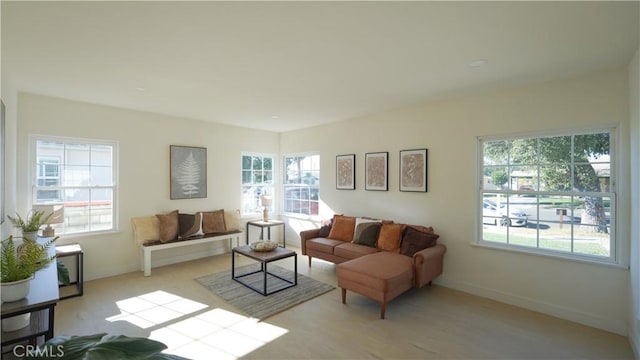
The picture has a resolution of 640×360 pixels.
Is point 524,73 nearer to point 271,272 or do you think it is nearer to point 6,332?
point 271,272

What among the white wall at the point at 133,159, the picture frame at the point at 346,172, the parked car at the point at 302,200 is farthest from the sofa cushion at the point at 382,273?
the white wall at the point at 133,159

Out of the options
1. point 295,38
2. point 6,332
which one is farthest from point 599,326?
point 6,332

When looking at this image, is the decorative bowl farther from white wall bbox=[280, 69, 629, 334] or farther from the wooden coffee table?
white wall bbox=[280, 69, 629, 334]

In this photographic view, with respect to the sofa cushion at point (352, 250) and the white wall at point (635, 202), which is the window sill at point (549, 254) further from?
the sofa cushion at point (352, 250)

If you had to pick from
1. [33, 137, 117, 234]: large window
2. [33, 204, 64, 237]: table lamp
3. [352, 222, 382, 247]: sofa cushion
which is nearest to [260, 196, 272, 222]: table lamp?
[352, 222, 382, 247]: sofa cushion

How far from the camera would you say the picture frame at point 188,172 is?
490cm

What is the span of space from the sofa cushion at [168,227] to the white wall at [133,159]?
0.82ft

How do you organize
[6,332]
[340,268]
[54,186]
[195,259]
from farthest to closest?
[195,259] < [54,186] < [340,268] < [6,332]

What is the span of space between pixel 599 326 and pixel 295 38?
3908 mm

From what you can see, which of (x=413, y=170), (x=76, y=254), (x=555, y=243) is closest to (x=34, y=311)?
(x=76, y=254)

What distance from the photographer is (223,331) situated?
→ 9.04ft

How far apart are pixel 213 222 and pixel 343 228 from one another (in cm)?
234

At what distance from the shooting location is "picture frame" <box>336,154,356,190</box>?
5.06 meters

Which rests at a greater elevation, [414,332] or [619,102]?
[619,102]
